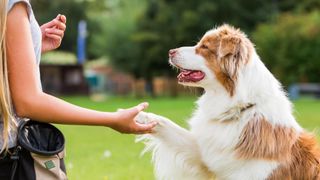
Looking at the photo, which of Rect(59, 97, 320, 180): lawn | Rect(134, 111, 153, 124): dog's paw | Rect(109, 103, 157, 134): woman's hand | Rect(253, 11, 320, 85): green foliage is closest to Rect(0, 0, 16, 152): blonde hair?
Rect(109, 103, 157, 134): woman's hand

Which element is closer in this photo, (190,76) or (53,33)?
(53,33)

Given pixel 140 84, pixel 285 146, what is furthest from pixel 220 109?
pixel 140 84

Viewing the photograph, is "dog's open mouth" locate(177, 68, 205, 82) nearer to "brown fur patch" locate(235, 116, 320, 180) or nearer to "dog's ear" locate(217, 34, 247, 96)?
"dog's ear" locate(217, 34, 247, 96)

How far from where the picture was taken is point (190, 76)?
18.2 ft

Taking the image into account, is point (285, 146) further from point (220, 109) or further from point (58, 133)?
point (58, 133)

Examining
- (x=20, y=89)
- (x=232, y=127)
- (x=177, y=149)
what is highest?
(x=20, y=89)

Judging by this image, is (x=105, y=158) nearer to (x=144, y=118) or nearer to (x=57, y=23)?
(x=144, y=118)

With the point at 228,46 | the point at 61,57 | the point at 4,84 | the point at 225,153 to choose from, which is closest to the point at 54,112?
the point at 4,84

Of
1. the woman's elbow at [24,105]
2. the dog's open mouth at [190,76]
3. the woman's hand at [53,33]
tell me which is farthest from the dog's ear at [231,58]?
the woman's elbow at [24,105]

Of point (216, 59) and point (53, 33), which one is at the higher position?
point (53, 33)

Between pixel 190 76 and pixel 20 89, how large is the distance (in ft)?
8.97

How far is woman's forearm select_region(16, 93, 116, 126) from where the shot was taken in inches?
119

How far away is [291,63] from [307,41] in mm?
1944

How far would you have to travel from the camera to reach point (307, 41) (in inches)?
1670
